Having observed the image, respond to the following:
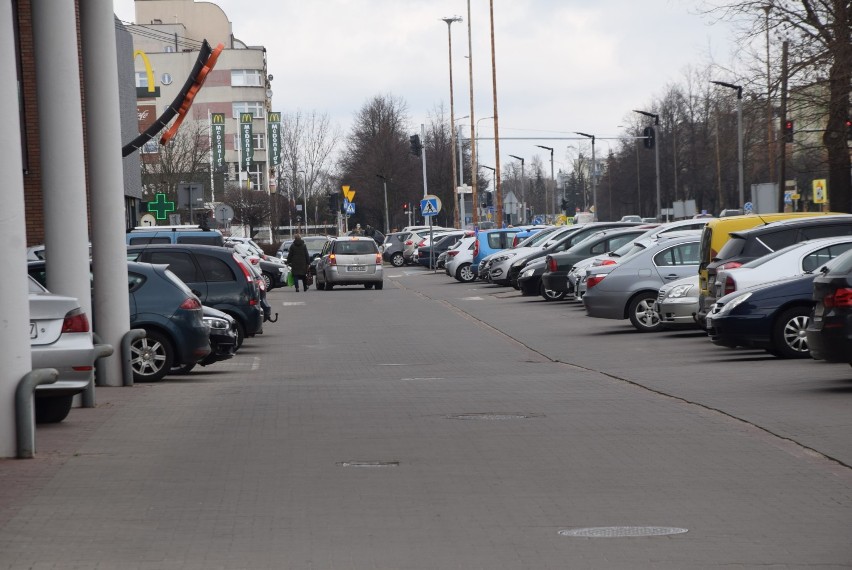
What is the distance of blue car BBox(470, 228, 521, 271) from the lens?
48272 mm

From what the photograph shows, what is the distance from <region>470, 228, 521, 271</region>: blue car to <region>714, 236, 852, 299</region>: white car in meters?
29.2

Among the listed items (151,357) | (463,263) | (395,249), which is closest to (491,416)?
(151,357)

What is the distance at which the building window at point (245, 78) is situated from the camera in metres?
122

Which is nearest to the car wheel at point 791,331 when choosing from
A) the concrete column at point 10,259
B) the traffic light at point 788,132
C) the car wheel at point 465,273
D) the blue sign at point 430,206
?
the concrete column at point 10,259

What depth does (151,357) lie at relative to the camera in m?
16.8

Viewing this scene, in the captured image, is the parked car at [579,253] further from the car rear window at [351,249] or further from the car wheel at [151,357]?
the car wheel at [151,357]

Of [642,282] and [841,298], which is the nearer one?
[841,298]

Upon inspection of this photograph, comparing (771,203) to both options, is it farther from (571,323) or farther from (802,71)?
(571,323)

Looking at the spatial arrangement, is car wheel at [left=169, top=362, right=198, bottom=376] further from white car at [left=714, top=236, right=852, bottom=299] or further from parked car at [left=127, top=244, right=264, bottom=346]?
white car at [left=714, top=236, right=852, bottom=299]

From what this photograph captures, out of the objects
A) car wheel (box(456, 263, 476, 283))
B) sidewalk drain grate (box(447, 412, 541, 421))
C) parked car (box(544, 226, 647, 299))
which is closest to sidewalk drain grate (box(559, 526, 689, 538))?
sidewalk drain grate (box(447, 412, 541, 421))

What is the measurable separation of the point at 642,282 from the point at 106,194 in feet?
35.7

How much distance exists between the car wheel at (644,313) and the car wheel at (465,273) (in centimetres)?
2578

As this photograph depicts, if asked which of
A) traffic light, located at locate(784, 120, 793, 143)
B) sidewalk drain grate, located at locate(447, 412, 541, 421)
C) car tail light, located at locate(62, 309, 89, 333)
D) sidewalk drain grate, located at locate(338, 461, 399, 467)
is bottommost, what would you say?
sidewalk drain grate, located at locate(447, 412, 541, 421)

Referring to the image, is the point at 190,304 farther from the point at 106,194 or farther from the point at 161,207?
the point at 161,207
